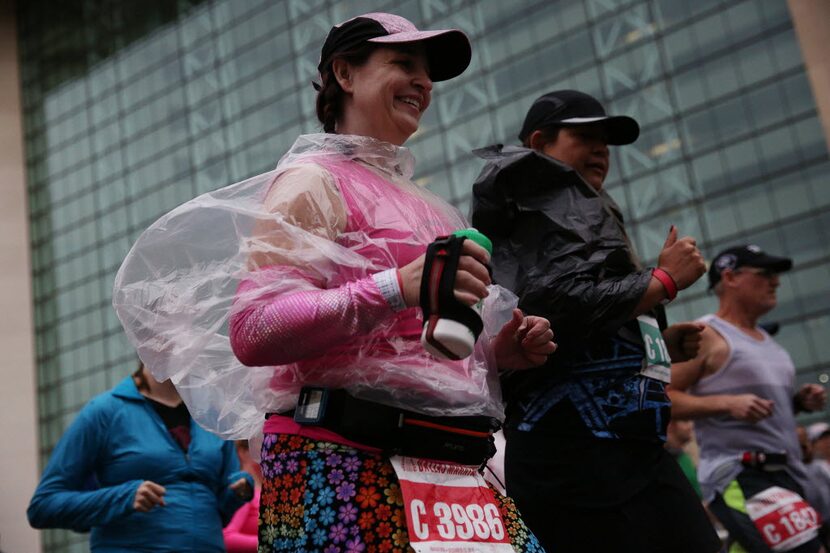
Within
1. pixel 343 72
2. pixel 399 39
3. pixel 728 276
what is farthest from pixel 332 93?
pixel 728 276

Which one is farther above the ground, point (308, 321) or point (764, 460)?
point (308, 321)

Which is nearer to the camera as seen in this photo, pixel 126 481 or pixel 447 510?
pixel 447 510

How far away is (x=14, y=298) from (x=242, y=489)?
4377 centimetres

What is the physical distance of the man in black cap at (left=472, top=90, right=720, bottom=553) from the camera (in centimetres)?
270

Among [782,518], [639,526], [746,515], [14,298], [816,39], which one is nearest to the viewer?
[639,526]

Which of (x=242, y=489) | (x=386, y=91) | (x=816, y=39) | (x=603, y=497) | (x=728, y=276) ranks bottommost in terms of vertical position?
(x=603, y=497)

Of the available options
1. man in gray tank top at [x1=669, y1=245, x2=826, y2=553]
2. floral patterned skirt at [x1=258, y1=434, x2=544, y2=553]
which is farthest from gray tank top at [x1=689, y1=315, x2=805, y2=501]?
floral patterned skirt at [x1=258, y1=434, x2=544, y2=553]

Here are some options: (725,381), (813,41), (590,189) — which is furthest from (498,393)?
(813,41)

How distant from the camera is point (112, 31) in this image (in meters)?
45.3

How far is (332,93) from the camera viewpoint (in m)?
2.33

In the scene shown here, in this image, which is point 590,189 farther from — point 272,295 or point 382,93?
point 272,295

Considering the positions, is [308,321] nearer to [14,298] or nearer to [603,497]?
[603,497]

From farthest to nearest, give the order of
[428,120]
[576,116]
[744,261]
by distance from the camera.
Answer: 1. [428,120]
2. [744,261]
3. [576,116]

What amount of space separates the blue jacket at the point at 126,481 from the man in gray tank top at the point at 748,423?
82.6 inches
